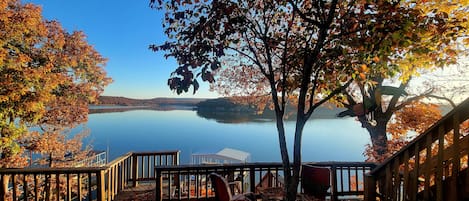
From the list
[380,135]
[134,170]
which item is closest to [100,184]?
[134,170]

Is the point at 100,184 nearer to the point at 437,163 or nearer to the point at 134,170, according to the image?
the point at 134,170

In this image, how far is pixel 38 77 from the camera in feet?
21.1

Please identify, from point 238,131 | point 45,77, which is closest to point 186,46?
point 45,77

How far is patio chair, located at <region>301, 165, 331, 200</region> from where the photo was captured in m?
3.70

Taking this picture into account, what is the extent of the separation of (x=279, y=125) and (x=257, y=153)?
1812 cm

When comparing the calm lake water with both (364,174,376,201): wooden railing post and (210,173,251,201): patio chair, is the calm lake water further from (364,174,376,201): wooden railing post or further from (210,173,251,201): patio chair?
(364,174,376,201): wooden railing post

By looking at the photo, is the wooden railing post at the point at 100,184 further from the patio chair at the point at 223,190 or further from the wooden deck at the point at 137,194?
the patio chair at the point at 223,190

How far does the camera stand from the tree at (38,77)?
6.02 meters

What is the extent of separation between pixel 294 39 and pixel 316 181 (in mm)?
2175

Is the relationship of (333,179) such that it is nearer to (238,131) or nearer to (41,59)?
(41,59)

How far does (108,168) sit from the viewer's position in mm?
4059

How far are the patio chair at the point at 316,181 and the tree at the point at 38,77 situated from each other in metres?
6.51

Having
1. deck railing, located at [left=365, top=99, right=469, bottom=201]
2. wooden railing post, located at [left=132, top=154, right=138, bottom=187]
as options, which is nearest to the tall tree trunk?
deck railing, located at [left=365, top=99, right=469, bottom=201]

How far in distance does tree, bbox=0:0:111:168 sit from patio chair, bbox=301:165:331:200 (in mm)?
6506
